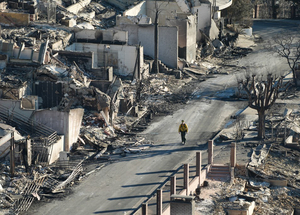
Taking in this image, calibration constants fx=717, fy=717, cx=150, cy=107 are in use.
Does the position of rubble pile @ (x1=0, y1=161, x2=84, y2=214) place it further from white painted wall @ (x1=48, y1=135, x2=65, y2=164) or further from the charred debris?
white painted wall @ (x1=48, y1=135, x2=65, y2=164)

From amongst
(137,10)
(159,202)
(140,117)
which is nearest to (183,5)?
(137,10)

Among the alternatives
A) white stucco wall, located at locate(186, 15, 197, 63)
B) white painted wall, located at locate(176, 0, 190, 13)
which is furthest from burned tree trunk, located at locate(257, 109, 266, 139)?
white painted wall, located at locate(176, 0, 190, 13)

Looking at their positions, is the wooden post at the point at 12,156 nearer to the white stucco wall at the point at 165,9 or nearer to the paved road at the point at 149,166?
the paved road at the point at 149,166

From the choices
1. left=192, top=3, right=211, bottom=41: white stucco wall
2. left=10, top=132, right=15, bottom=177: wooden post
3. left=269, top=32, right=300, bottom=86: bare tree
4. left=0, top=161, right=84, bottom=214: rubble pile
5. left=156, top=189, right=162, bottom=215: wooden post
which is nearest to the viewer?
left=156, top=189, right=162, bottom=215: wooden post

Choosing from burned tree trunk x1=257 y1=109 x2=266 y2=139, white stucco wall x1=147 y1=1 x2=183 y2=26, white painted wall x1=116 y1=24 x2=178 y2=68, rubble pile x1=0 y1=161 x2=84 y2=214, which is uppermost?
white stucco wall x1=147 y1=1 x2=183 y2=26

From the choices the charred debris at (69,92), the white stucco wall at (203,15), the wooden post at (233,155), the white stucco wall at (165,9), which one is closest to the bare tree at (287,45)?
the charred debris at (69,92)

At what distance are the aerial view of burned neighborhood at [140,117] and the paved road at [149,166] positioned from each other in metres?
0.09

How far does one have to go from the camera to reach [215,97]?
46938mm

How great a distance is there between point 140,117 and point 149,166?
776cm

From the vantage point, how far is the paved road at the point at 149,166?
98.4 ft

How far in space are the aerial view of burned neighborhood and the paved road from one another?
0.09 meters

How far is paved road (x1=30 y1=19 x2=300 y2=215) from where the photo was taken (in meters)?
30.0

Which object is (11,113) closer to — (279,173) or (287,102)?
(279,173)

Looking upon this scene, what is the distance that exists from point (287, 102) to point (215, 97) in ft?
15.3
